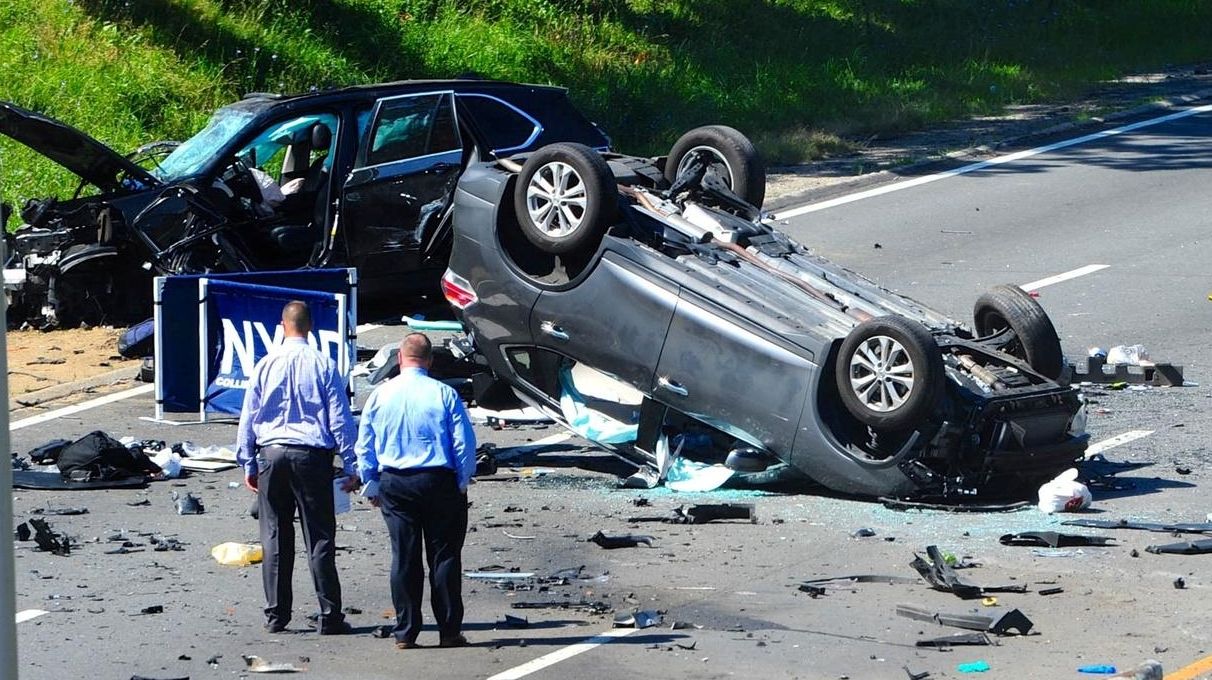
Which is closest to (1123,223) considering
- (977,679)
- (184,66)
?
(184,66)

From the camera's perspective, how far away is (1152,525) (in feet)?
33.5

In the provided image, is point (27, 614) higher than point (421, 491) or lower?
lower

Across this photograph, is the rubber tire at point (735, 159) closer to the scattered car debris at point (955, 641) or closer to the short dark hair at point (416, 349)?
the short dark hair at point (416, 349)

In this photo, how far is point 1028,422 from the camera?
1043 centimetres

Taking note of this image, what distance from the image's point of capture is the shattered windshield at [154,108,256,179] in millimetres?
14359

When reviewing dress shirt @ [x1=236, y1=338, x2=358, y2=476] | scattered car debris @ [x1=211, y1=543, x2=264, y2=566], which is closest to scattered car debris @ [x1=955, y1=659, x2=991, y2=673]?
dress shirt @ [x1=236, y1=338, x2=358, y2=476]

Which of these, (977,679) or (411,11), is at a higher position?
(411,11)

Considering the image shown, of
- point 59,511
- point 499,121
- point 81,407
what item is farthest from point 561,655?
point 499,121

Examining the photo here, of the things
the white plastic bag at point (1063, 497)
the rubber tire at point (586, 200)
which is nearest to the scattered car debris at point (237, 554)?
the rubber tire at point (586, 200)

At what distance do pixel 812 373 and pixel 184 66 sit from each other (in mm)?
12718

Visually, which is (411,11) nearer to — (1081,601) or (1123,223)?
(1123,223)

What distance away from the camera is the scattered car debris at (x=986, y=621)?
8.42m

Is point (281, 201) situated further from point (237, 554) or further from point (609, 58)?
point (609, 58)

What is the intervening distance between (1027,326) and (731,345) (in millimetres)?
1822
